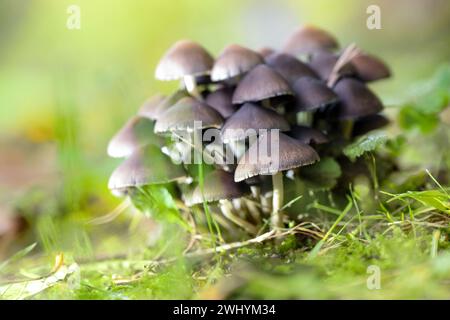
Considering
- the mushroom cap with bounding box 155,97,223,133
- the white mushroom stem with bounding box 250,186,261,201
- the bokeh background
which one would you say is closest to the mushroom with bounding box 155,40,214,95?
the mushroom cap with bounding box 155,97,223,133

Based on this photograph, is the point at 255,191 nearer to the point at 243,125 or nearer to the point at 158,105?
the point at 243,125

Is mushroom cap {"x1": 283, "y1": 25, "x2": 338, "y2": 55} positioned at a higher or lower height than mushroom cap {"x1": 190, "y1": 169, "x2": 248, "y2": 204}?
higher

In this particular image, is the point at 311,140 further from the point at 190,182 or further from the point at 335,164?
the point at 190,182

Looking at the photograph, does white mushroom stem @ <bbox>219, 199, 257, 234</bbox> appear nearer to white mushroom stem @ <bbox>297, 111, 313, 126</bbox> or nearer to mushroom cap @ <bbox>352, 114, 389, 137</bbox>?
white mushroom stem @ <bbox>297, 111, 313, 126</bbox>

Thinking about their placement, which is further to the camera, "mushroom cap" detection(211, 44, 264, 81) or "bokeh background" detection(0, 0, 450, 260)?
"bokeh background" detection(0, 0, 450, 260)

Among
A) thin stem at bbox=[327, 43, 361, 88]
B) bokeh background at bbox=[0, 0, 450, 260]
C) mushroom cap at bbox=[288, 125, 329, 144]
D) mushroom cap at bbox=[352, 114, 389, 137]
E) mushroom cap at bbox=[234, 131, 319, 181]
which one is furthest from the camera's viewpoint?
bokeh background at bbox=[0, 0, 450, 260]

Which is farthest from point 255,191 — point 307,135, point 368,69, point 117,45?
point 117,45
